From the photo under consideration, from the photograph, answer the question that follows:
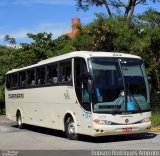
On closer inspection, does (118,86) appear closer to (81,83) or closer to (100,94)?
(100,94)

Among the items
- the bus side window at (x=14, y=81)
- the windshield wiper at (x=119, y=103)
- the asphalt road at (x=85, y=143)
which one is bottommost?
the asphalt road at (x=85, y=143)

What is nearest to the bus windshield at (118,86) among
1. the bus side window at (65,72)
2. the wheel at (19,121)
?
the bus side window at (65,72)

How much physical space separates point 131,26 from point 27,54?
11.5m

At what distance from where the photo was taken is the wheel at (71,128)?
16.6m

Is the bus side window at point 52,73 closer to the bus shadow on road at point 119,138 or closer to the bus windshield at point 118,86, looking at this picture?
the bus shadow on road at point 119,138

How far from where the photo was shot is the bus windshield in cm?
1527

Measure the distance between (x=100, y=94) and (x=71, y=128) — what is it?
2.24 metres

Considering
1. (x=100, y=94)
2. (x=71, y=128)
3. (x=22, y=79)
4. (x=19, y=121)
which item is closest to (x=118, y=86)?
(x=100, y=94)

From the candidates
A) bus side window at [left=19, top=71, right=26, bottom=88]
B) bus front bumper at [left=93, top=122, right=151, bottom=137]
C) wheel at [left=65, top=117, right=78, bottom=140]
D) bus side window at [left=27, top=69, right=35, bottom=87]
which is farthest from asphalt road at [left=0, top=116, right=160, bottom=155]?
bus side window at [left=19, top=71, right=26, bottom=88]

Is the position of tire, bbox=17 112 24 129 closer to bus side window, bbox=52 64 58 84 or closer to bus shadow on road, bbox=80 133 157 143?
bus side window, bbox=52 64 58 84

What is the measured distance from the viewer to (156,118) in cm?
2080

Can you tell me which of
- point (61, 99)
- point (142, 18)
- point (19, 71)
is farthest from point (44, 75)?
point (142, 18)

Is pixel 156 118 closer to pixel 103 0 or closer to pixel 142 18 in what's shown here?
pixel 142 18

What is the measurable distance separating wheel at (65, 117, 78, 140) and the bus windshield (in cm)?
179
